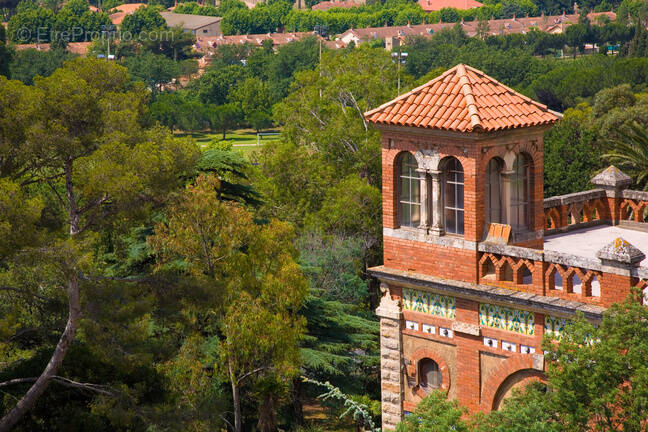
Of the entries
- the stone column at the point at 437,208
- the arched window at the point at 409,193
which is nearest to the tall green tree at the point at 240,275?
the arched window at the point at 409,193

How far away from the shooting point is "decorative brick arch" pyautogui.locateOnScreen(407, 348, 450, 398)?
68.1ft

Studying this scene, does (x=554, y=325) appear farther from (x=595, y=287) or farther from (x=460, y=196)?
(x=460, y=196)

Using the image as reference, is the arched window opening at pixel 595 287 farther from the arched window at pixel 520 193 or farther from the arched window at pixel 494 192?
the arched window at pixel 494 192

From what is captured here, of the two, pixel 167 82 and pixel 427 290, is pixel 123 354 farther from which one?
pixel 167 82

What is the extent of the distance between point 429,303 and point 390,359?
1.49m

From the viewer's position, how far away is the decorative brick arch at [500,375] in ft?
63.5

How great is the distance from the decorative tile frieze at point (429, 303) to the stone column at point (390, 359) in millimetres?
246

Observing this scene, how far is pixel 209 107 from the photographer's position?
13325cm

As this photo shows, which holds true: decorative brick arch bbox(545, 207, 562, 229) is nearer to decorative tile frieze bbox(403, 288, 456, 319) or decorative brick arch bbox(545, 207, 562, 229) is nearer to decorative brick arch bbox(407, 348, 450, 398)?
decorative tile frieze bbox(403, 288, 456, 319)

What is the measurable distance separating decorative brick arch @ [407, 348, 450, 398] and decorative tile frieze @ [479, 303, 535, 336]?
4.13ft

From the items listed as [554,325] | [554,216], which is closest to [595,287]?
[554,325]

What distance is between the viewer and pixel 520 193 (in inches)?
824

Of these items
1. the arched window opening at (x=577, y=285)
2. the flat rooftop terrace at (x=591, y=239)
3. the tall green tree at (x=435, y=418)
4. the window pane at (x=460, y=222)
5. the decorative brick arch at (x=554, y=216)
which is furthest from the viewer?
the decorative brick arch at (x=554, y=216)

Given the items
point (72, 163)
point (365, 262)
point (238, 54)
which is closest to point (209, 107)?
point (238, 54)
